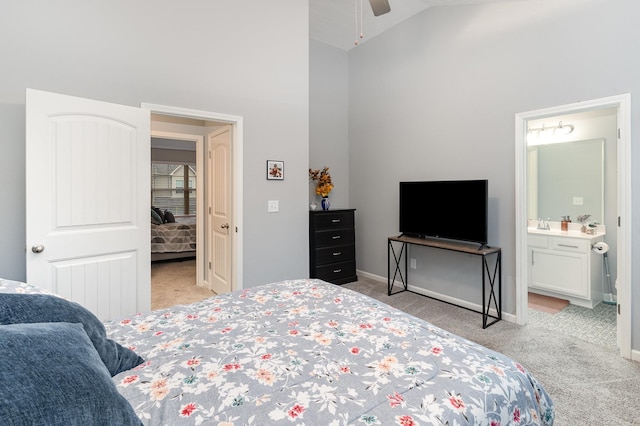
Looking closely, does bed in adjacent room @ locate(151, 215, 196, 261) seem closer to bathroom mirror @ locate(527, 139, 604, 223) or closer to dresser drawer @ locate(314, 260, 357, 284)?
dresser drawer @ locate(314, 260, 357, 284)

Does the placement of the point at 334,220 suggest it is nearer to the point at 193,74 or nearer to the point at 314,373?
the point at 193,74

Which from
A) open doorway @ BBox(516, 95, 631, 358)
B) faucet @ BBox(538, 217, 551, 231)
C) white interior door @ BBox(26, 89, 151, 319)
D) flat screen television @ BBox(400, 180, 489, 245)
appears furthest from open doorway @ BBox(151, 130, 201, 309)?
faucet @ BBox(538, 217, 551, 231)

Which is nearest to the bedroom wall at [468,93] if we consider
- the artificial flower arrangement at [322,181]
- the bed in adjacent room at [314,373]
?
the artificial flower arrangement at [322,181]

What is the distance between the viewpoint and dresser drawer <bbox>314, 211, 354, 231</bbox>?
429 centimetres

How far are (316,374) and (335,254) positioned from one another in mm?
3400

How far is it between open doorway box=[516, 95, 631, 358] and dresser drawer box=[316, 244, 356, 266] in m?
2.11

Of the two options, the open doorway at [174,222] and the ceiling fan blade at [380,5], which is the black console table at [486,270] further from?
the open doorway at [174,222]

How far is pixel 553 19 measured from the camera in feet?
9.34

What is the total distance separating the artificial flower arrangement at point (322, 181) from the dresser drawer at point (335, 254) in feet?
2.66

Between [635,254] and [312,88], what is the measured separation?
159 inches

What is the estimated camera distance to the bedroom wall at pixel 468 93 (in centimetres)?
261

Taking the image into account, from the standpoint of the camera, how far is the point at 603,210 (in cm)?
376

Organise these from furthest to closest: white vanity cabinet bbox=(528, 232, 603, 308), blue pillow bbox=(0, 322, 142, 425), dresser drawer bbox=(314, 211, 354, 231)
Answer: dresser drawer bbox=(314, 211, 354, 231) → white vanity cabinet bbox=(528, 232, 603, 308) → blue pillow bbox=(0, 322, 142, 425)

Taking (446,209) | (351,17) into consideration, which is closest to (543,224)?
(446,209)
